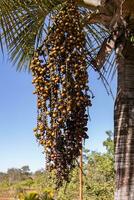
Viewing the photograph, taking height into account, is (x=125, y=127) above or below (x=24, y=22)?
below

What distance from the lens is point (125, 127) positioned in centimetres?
513

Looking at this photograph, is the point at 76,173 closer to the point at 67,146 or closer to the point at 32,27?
the point at 32,27

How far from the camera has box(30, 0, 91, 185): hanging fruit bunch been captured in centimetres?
417

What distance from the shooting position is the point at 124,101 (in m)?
5.19

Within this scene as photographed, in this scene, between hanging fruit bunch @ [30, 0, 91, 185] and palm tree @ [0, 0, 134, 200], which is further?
palm tree @ [0, 0, 134, 200]

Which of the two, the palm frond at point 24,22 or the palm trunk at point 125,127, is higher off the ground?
the palm frond at point 24,22

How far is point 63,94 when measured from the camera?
4.24m

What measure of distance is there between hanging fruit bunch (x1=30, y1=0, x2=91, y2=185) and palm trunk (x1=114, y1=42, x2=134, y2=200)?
783mm

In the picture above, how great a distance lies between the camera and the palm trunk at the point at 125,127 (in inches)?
197

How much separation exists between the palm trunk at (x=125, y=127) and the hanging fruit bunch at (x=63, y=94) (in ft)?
2.57

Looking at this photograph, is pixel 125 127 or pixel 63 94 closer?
pixel 63 94

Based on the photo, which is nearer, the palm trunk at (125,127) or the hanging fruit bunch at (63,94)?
the hanging fruit bunch at (63,94)

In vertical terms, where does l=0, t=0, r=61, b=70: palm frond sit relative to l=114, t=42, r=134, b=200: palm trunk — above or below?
above

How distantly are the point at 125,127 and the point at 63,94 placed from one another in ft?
3.64
